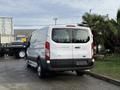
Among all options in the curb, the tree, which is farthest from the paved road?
the tree

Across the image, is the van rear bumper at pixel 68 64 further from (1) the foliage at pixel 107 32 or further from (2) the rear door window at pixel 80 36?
(1) the foliage at pixel 107 32

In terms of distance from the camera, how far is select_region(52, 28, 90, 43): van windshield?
12312mm

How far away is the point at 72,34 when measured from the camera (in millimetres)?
12562

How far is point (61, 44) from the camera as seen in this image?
40.1 feet

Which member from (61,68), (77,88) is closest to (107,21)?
(61,68)

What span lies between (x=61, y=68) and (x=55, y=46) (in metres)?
0.88

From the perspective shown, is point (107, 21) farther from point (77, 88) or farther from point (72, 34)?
point (77, 88)

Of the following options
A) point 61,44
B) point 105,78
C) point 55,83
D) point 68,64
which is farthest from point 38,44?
point 105,78

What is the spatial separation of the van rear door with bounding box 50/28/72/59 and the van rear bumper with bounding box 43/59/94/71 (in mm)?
176

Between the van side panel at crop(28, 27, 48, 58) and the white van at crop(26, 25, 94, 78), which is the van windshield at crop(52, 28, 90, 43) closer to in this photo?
the white van at crop(26, 25, 94, 78)

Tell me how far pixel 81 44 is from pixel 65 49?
724mm

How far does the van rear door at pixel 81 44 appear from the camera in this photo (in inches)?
490

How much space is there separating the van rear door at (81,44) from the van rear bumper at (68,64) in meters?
0.20

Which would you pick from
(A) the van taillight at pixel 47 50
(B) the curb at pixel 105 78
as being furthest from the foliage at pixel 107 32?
(A) the van taillight at pixel 47 50
